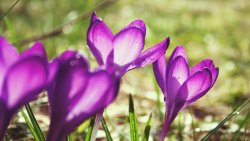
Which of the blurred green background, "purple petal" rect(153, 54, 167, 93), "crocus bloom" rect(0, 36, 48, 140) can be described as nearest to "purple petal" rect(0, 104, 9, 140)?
"crocus bloom" rect(0, 36, 48, 140)

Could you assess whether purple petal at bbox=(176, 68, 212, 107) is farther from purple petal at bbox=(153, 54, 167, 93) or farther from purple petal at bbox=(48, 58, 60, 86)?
purple petal at bbox=(48, 58, 60, 86)

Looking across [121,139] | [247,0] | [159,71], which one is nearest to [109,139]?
[159,71]

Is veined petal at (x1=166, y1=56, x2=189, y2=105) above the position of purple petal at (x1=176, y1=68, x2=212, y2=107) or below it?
above

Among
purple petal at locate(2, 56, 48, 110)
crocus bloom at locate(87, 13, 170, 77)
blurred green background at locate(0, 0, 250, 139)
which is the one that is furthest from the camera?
blurred green background at locate(0, 0, 250, 139)

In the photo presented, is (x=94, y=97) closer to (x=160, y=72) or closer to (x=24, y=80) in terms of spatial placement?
(x=24, y=80)

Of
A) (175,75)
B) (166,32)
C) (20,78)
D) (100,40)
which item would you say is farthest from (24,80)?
(166,32)

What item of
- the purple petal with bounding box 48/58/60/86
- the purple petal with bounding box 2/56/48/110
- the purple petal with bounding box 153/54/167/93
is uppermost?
the purple petal with bounding box 153/54/167/93

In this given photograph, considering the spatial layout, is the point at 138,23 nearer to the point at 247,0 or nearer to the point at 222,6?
the point at 222,6

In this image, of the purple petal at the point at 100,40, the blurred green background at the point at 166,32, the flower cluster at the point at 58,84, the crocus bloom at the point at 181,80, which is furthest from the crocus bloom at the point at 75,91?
the blurred green background at the point at 166,32
